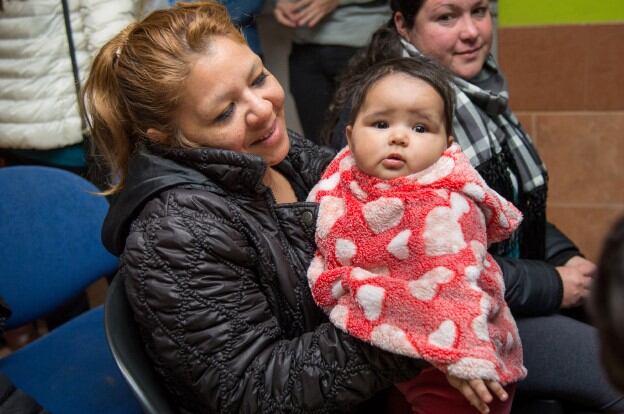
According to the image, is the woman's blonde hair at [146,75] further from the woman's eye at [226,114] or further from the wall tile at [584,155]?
the wall tile at [584,155]

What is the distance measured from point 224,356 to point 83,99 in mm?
584

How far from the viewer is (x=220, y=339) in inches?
40.3

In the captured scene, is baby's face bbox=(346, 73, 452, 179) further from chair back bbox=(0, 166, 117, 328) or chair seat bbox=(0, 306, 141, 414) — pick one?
chair back bbox=(0, 166, 117, 328)

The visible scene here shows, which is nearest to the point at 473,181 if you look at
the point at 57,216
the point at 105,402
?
the point at 105,402

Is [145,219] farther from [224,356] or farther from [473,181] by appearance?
[473,181]

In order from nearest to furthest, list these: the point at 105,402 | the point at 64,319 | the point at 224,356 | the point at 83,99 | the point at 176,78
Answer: the point at 224,356
the point at 176,78
the point at 83,99
the point at 105,402
the point at 64,319

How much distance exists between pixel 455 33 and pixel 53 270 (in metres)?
1.17

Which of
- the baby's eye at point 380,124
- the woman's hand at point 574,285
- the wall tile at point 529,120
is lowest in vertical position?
the wall tile at point 529,120

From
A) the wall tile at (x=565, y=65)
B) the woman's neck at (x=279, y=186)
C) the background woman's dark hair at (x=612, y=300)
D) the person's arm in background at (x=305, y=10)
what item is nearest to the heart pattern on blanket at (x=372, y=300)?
the woman's neck at (x=279, y=186)

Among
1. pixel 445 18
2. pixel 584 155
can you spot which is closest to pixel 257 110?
pixel 445 18

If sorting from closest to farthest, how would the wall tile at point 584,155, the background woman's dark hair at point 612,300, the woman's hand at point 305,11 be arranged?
the background woman's dark hair at point 612,300 → the woman's hand at point 305,11 → the wall tile at point 584,155

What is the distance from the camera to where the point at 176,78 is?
113 centimetres

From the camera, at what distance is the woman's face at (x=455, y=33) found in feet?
5.24

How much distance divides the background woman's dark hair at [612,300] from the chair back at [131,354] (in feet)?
2.26
